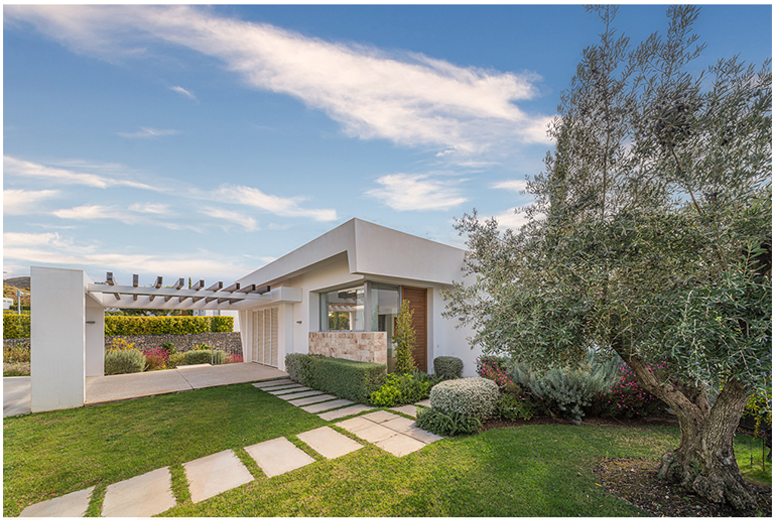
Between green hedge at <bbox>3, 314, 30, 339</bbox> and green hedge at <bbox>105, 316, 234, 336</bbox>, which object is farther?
green hedge at <bbox>105, 316, 234, 336</bbox>


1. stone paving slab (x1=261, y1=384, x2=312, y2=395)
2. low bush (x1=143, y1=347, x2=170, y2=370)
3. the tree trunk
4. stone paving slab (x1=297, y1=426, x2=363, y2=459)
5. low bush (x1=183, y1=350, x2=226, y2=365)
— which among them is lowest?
low bush (x1=183, y1=350, x2=226, y2=365)

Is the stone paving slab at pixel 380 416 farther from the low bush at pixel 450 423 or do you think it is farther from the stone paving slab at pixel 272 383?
the stone paving slab at pixel 272 383

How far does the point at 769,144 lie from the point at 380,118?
17.9 feet

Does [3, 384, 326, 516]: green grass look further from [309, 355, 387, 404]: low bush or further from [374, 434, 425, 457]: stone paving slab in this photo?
[374, 434, 425, 457]: stone paving slab

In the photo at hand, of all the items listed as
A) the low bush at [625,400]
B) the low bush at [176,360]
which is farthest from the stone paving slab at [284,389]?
the low bush at [176,360]

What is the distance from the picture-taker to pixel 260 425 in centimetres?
638

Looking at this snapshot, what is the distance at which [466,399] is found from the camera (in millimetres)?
5891

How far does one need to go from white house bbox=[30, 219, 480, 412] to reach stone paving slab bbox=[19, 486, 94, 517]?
→ 5.19 m

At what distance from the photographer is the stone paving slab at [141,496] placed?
11.8 feet

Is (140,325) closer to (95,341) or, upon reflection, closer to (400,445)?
(95,341)

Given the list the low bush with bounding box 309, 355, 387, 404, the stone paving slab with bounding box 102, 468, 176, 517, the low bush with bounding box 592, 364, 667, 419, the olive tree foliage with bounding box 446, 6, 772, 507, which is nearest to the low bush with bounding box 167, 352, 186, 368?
the low bush with bounding box 309, 355, 387, 404

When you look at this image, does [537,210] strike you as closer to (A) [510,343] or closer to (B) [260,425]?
(A) [510,343]

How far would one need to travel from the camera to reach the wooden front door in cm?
1054

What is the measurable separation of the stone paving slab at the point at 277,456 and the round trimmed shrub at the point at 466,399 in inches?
94.0
